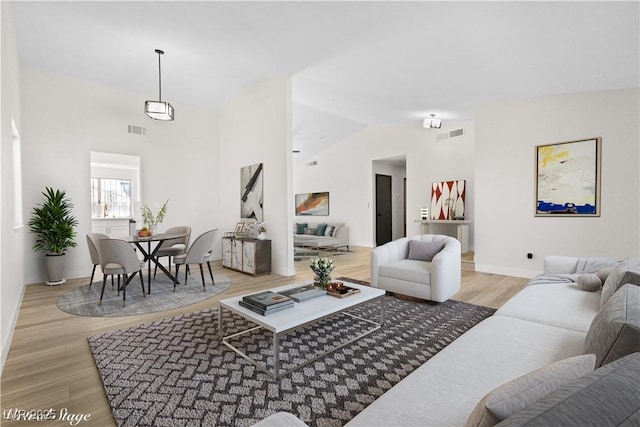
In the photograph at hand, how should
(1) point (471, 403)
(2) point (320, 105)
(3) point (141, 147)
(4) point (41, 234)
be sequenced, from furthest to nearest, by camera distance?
1. (2) point (320, 105)
2. (3) point (141, 147)
3. (4) point (41, 234)
4. (1) point (471, 403)

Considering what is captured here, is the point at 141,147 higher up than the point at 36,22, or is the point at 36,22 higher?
the point at 36,22

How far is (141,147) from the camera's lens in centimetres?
588

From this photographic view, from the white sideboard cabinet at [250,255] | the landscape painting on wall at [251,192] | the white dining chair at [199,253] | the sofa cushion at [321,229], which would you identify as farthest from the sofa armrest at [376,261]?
the sofa cushion at [321,229]

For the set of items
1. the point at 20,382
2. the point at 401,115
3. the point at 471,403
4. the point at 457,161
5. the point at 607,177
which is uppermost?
the point at 401,115

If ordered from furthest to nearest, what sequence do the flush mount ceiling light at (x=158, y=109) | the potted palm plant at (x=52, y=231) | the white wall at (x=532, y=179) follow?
the potted palm plant at (x=52, y=231)
the flush mount ceiling light at (x=158, y=109)
the white wall at (x=532, y=179)

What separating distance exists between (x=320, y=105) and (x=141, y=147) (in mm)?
3617

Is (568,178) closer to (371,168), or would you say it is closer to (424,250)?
(424,250)

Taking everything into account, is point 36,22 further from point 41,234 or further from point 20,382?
point 20,382

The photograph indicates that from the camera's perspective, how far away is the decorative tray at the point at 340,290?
106 inches

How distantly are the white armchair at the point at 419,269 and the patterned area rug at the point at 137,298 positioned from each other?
86.9 inches

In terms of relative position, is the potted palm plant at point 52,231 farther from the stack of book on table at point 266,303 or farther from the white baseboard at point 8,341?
the stack of book on table at point 266,303

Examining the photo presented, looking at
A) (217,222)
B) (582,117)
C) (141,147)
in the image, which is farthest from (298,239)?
(582,117)

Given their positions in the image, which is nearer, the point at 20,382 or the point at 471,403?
the point at 471,403

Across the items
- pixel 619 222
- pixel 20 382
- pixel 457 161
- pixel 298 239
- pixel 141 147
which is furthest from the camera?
pixel 298 239
